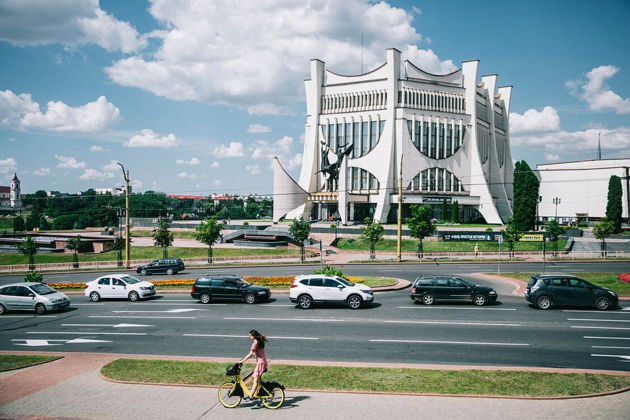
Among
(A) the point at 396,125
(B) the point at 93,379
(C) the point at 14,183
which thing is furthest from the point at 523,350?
(C) the point at 14,183

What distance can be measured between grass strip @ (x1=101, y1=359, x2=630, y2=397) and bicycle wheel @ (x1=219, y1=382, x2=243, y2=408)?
1053mm

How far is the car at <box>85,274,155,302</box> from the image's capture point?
25.7 m

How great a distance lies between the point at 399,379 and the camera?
11430 mm

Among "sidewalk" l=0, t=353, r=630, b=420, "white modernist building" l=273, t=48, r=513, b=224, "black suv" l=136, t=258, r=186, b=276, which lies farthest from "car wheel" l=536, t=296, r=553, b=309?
"white modernist building" l=273, t=48, r=513, b=224

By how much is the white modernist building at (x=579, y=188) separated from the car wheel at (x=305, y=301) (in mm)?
75744

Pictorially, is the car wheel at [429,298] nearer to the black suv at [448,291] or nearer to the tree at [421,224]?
the black suv at [448,291]

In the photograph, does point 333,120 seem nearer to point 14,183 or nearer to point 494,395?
point 494,395

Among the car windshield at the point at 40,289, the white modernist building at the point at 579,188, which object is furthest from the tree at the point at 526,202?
the car windshield at the point at 40,289

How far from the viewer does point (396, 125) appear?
85.8 meters

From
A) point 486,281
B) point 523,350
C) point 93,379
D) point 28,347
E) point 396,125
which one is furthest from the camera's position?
point 396,125

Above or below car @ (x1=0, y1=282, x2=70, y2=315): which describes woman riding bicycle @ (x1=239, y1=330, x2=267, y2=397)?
above

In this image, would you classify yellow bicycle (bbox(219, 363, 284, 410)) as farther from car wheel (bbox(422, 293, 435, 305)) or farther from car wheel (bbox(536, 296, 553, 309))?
car wheel (bbox(536, 296, 553, 309))

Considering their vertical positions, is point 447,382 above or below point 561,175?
below

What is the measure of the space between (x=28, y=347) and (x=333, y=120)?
80.1m
